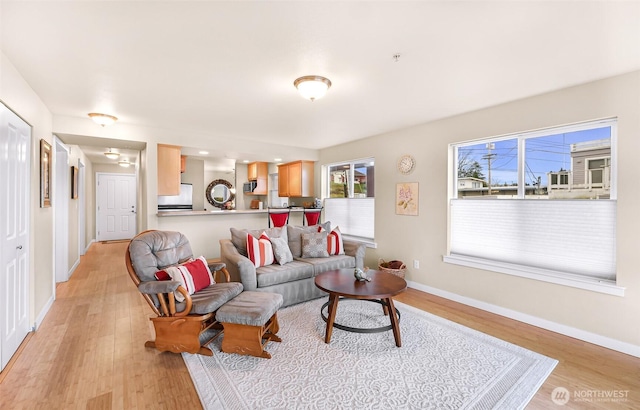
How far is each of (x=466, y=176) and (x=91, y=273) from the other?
648 centimetres

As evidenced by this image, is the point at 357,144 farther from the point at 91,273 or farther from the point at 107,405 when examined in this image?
the point at 91,273

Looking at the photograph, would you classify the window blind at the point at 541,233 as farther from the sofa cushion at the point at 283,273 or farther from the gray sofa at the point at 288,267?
the sofa cushion at the point at 283,273

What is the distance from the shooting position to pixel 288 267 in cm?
361

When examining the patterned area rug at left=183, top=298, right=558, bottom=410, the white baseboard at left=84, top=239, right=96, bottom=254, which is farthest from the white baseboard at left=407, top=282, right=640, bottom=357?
the white baseboard at left=84, top=239, right=96, bottom=254

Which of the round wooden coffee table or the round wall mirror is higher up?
the round wall mirror

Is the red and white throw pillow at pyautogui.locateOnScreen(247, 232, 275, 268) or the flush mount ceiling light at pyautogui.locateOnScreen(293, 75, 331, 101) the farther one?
the red and white throw pillow at pyautogui.locateOnScreen(247, 232, 275, 268)

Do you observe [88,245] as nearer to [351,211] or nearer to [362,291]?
[351,211]

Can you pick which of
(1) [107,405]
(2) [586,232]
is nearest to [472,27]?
(2) [586,232]

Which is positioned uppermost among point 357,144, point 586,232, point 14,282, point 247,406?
point 357,144

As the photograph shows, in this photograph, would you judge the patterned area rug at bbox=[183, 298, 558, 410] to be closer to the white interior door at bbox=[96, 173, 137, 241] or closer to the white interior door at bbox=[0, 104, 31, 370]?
the white interior door at bbox=[0, 104, 31, 370]

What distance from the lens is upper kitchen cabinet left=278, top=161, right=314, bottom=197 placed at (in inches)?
251

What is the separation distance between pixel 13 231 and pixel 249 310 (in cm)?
214

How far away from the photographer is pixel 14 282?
7.96ft

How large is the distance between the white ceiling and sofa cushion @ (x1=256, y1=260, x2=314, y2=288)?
2.02 m
